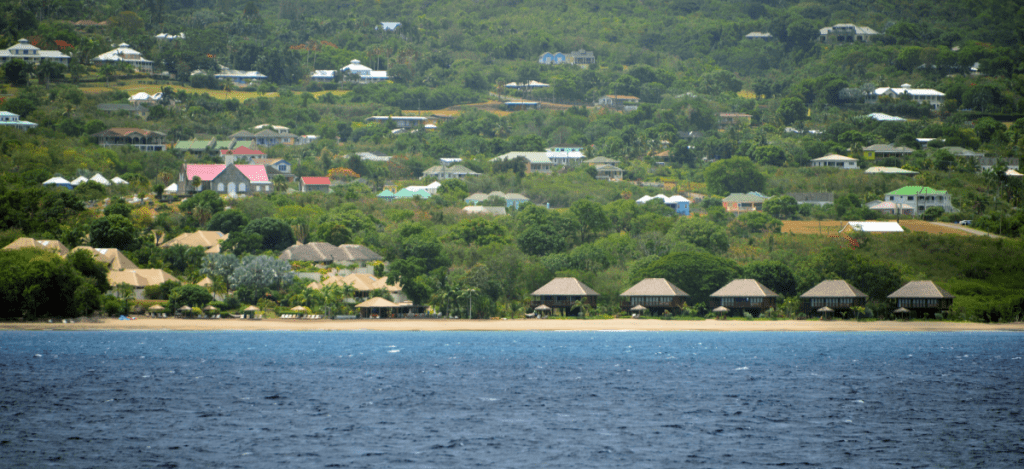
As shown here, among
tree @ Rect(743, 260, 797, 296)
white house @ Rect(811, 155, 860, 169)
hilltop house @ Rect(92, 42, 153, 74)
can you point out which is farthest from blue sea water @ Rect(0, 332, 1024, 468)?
hilltop house @ Rect(92, 42, 153, 74)

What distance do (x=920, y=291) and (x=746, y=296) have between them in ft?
49.9

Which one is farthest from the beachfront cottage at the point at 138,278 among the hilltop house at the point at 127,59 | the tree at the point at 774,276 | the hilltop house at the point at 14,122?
the hilltop house at the point at 127,59

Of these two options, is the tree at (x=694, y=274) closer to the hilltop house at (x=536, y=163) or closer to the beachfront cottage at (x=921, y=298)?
the beachfront cottage at (x=921, y=298)

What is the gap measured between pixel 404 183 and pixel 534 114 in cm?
4771

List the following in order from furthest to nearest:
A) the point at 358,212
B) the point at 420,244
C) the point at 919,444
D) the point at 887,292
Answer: the point at 358,212, the point at 420,244, the point at 887,292, the point at 919,444

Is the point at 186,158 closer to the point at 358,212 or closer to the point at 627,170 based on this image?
the point at 358,212

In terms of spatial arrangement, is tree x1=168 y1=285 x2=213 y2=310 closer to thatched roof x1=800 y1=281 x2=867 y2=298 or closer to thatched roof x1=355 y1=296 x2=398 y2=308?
thatched roof x1=355 y1=296 x2=398 y2=308

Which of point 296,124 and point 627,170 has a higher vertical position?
point 296,124

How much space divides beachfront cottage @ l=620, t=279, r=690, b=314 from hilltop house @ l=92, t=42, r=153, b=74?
4983 inches

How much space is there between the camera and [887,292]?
88.2 m

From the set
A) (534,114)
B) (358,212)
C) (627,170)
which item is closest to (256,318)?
(358,212)

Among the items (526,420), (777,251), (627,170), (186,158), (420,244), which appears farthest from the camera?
(627,170)

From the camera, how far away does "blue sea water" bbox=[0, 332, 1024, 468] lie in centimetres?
2905

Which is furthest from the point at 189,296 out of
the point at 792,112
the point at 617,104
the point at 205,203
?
the point at 617,104
